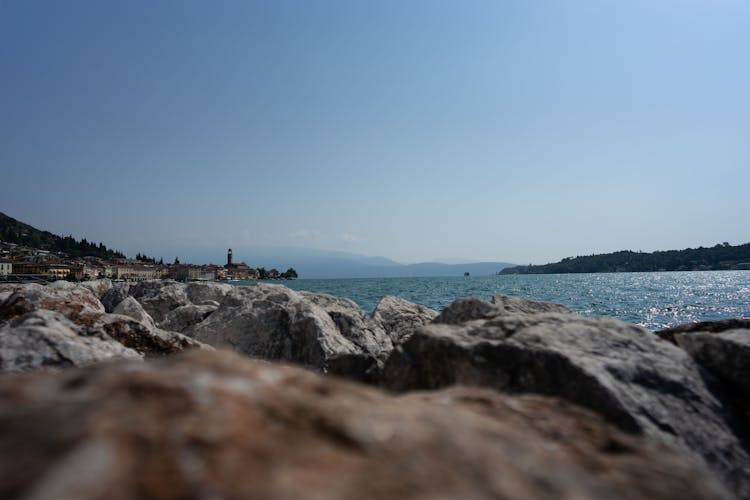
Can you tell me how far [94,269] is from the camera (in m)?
111

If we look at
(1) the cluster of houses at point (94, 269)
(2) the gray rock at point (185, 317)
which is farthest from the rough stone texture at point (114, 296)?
(1) the cluster of houses at point (94, 269)

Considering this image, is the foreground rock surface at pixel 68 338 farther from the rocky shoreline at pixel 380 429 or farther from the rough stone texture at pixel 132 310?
the rough stone texture at pixel 132 310

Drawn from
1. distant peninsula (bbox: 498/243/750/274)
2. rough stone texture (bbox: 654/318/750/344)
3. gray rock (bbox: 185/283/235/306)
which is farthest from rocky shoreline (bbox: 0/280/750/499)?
distant peninsula (bbox: 498/243/750/274)

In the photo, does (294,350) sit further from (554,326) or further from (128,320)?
(554,326)

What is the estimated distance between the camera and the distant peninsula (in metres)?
142

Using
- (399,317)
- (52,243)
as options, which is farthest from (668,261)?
(52,243)

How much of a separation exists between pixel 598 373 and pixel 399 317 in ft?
28.7

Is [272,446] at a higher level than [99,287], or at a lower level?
higher

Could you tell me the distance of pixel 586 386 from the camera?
130 inches

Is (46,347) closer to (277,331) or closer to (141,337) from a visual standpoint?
(141,337)

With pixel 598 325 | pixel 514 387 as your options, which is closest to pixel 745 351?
pixel 598 325

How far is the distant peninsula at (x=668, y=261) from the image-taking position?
466 feet

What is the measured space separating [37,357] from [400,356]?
3.35 metres

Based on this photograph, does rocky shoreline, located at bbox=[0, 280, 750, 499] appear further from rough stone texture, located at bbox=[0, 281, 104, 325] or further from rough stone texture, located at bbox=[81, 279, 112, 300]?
rough stone texture, located at bbox=[81, 279, 112, 300]
